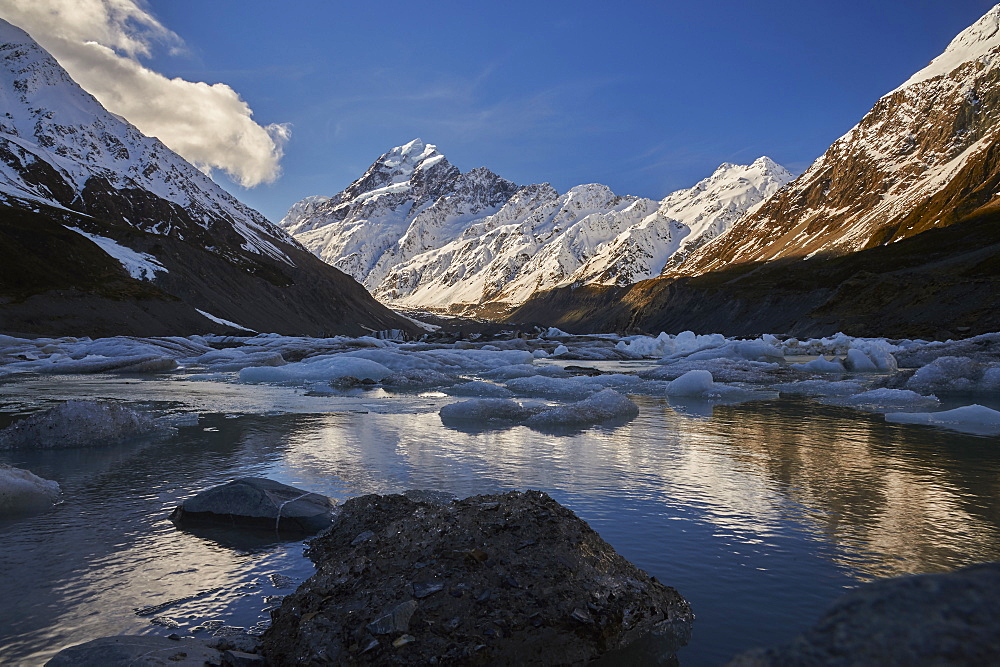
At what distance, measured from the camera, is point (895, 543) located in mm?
4766

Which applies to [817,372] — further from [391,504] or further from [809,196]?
[809,196]

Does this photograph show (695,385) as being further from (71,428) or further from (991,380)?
(71,428)

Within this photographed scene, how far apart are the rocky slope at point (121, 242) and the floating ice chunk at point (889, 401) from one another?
53.2 m

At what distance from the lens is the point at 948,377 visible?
1731cm

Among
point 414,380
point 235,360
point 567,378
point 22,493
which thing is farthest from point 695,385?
point 235,360

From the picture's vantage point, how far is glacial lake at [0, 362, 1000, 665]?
3590 mm

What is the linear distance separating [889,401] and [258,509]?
13752mm

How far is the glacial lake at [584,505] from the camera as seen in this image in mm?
→ 3590

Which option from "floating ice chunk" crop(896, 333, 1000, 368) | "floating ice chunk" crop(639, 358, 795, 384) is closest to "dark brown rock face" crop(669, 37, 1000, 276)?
"floating ice chunk" crop(896, 333, 1000, 368)

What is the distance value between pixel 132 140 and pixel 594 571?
168 meters

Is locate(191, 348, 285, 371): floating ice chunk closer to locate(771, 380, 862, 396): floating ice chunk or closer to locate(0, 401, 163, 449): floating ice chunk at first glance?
locate(0, 401, 163, 449): floating ice chunk

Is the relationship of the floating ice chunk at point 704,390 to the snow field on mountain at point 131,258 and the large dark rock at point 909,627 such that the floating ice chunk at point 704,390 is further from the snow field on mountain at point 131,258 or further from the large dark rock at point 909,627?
the snow field on mountain at point 131,258

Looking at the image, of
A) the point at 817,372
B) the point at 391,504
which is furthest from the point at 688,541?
the point at 817,372

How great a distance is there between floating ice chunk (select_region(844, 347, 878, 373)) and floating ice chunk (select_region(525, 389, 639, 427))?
1661 cm
